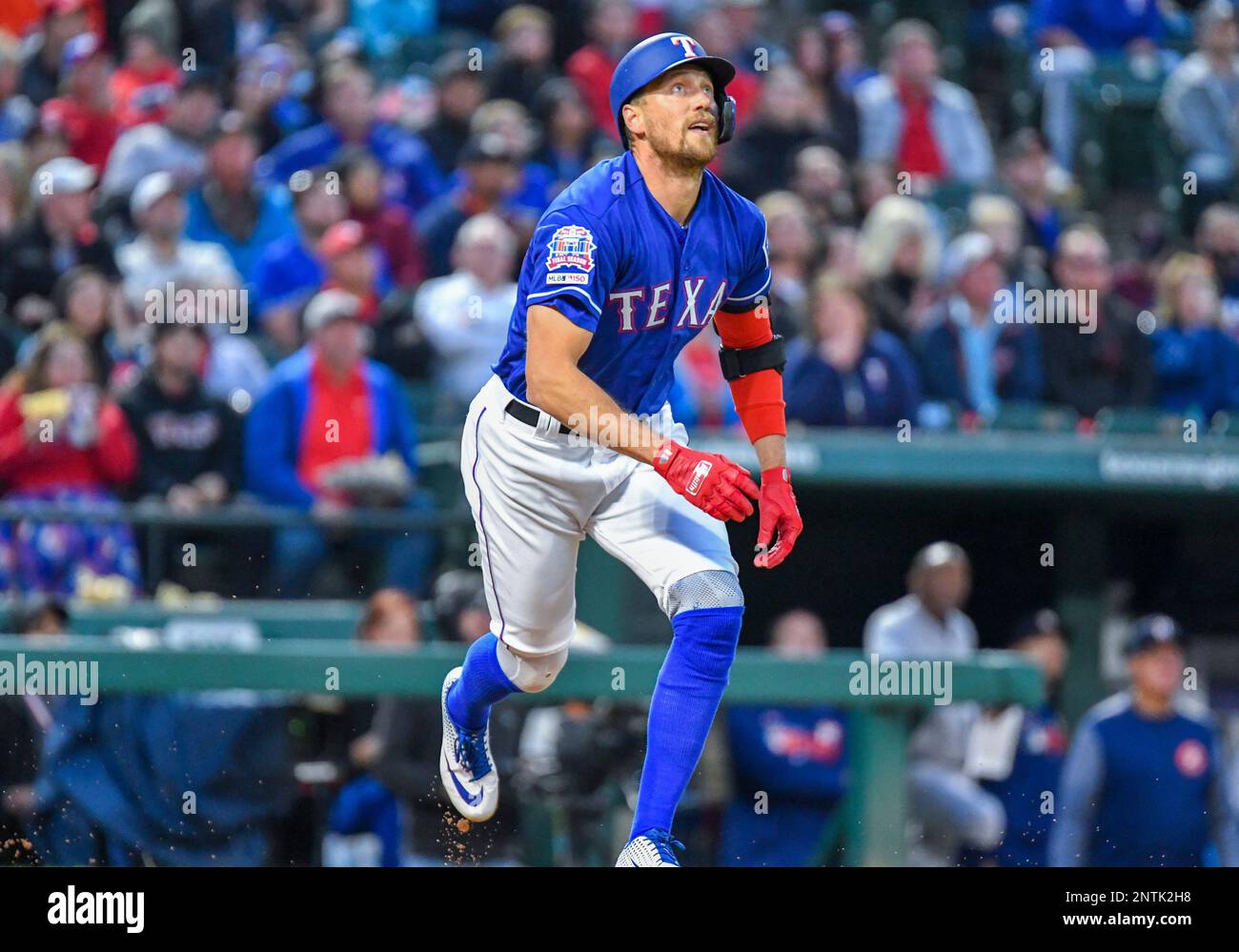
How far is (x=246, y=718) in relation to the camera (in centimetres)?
747

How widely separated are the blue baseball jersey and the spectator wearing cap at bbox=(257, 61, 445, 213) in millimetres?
4909

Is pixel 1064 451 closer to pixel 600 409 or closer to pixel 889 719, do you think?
pixel 889 719

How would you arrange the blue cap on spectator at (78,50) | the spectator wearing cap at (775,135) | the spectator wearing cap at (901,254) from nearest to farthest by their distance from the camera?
the spectator wearing cap at (901,254)
the blue cap on spectator at (78,50)
the spectator wearing cap at (775,135)

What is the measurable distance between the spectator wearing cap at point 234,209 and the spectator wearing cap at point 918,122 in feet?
11.3

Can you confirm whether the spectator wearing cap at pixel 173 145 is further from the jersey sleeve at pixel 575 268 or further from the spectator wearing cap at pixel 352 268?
the jersey sleeve at pixel 575 268

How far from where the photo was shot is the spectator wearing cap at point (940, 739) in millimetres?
7980

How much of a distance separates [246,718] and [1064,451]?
3805 mm

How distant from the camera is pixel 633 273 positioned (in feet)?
17.3

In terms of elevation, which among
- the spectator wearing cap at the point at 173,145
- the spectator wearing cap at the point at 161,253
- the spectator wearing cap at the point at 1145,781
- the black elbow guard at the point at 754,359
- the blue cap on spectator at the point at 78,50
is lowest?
the spectator wearing cap at the point at 1145,781

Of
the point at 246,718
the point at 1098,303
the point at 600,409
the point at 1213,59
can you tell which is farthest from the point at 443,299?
the point at 1213,59

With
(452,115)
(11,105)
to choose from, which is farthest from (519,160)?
(11,105)

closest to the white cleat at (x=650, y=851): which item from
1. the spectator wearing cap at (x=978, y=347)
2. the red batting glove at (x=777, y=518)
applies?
the red batting glove at (x=777, y=518)

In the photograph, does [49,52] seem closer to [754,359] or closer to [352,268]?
[352,268]

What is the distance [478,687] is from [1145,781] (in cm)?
307
